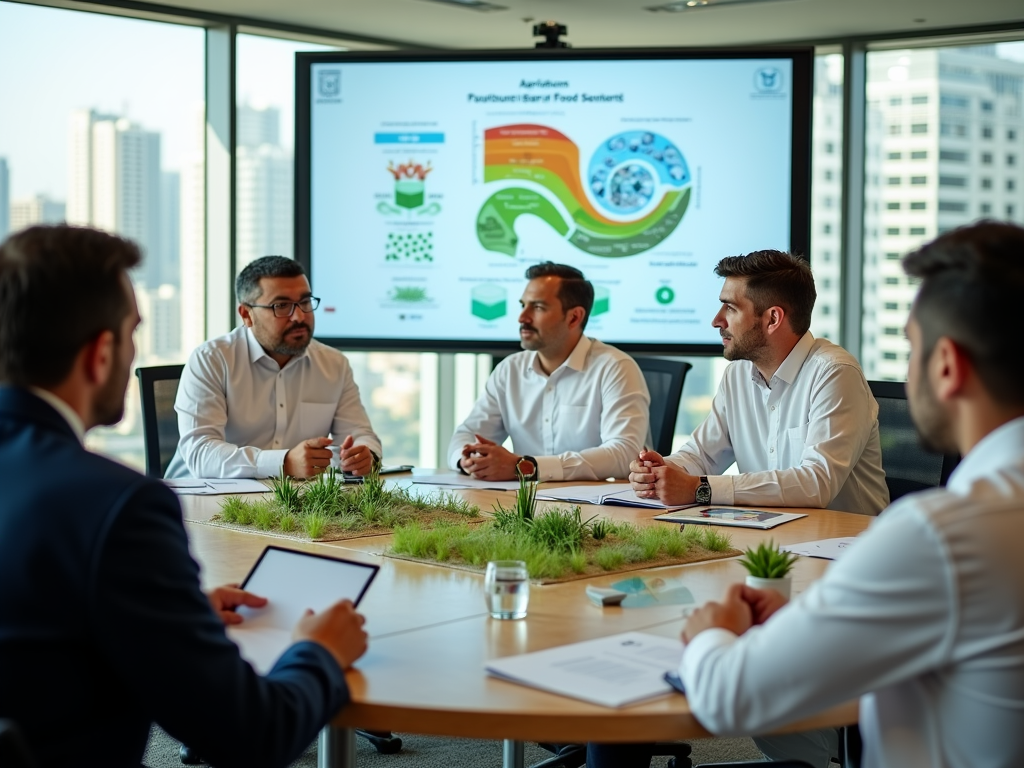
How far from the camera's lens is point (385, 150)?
18.3 ft

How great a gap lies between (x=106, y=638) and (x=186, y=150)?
17.1 feet

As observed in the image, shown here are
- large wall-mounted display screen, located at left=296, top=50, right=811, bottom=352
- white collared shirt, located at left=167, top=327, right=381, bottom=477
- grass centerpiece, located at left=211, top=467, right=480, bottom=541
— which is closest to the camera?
grass centerpiece, located at left=211, top=467, right=480, bottom=541

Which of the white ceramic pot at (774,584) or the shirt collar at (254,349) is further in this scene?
the shirt collar at (254,349)

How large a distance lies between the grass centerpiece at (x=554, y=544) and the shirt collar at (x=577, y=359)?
187 centimetres

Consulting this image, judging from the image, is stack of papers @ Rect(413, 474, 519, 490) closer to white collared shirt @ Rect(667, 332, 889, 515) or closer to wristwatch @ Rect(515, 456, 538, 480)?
wristwatch @ Rect(515, 456, 538, 480)

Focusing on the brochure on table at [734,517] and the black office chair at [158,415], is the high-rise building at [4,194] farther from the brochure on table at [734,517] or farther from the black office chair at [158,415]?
the brochure on table at [734,517]

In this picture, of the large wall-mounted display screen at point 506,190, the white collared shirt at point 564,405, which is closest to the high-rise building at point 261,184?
the large wall-mounted display screen at point 506,190

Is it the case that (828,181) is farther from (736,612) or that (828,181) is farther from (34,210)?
(736,612)

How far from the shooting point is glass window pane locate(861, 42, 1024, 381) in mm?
6199

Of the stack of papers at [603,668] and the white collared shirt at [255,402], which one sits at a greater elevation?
the white collared shirt at [255,402]

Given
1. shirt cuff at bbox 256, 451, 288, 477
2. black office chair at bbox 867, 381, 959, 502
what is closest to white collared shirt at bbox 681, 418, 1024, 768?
black office chair at bbox 867, 381, 959, 502

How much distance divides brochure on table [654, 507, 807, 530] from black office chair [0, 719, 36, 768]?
6.64 feet

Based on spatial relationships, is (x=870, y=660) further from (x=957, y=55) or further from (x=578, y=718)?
(x=957, y=55)

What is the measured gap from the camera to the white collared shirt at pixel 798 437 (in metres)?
3.24
